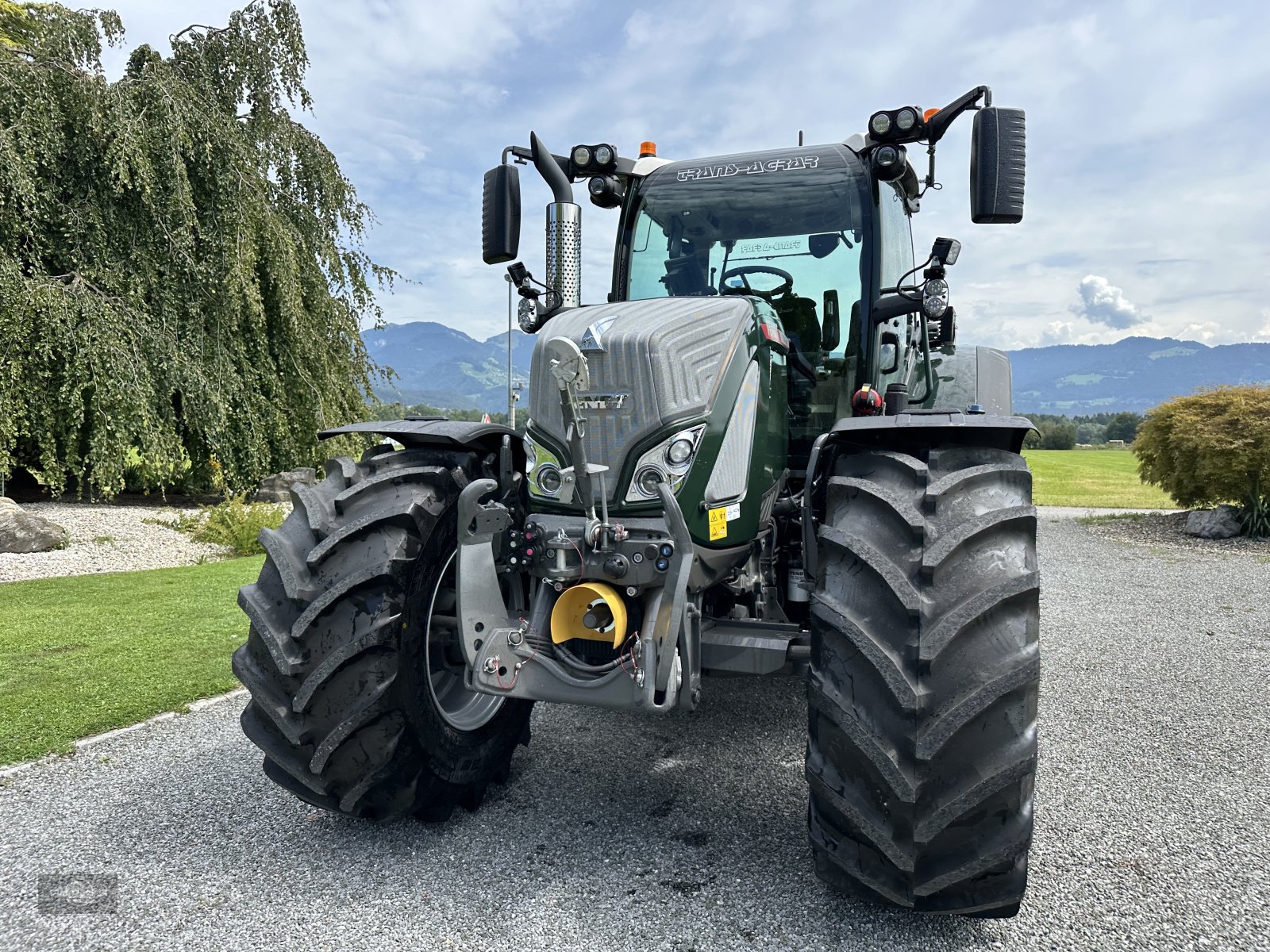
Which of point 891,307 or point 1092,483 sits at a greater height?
point 891,307

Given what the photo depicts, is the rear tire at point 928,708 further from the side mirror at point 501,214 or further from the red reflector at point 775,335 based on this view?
the side mirror at point 501,214

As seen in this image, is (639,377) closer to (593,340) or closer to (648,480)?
(593,340)

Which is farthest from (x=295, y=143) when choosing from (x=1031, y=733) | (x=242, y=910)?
(x=1031, y=733)

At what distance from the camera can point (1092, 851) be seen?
2.84 m

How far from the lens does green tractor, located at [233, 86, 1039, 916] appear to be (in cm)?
218

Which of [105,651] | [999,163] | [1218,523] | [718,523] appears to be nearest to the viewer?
[718,523]

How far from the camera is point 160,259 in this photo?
34.1 ft

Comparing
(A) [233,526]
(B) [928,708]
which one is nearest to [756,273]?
(B) [928,708]

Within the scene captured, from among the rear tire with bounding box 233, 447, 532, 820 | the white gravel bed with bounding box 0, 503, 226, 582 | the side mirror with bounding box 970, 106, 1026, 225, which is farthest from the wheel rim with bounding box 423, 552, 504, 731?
the white gravel bed with bounding box 0, 503, 226, 582

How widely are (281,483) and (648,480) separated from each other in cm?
1139

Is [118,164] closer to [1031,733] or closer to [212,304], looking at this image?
[212,304]

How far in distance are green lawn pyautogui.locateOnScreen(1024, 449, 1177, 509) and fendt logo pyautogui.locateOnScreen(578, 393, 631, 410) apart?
14297 millimetres

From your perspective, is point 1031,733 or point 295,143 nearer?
point 1031,733

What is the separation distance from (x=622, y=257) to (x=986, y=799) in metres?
2.95
